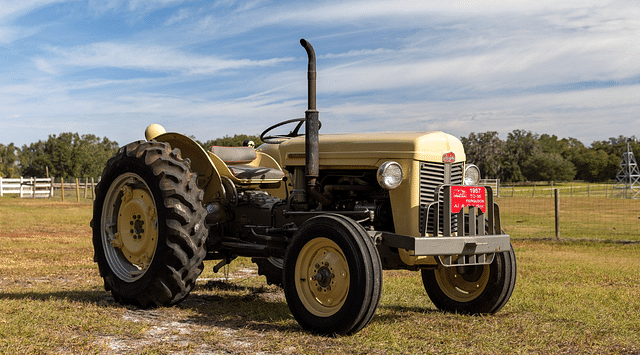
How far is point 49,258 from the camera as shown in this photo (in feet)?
34.1

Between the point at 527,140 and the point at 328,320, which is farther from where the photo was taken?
the point at 527,140

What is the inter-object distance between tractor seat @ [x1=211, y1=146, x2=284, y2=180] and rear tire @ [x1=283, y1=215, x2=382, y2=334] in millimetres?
1773

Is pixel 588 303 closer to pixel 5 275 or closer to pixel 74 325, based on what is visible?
pixel 74 325

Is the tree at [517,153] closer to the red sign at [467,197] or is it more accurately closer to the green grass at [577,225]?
the green grass at [577,225]

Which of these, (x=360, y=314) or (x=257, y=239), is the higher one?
(x=257, y=239)

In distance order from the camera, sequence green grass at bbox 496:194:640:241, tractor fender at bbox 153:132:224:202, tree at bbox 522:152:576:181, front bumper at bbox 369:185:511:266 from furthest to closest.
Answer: tree at bbox 522:152:576:181
green grass at bbox 496:194:640:241
tractor fender at bbox 153:132:224:202
front bumper at bbox 369:185:511:266

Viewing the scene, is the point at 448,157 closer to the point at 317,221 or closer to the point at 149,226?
the point at 317,221

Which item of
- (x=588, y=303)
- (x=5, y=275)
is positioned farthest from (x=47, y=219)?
(x=588, y=303)

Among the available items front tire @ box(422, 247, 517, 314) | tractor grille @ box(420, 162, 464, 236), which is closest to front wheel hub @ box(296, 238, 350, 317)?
tractor grille @ box(420, 162, 464, 236)

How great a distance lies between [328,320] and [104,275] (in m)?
2.80

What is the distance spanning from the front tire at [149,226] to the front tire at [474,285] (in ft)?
7.69

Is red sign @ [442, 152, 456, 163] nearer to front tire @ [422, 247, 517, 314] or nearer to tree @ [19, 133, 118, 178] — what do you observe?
front tire @ [422, 247, 517, 314]

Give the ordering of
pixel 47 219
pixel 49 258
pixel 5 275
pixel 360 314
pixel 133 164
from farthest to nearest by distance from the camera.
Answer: pixel 47 219
pixel 49 258
pixel 5 275
pixel 133 164
pixel 360 314

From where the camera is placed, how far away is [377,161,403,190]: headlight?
5145mm
